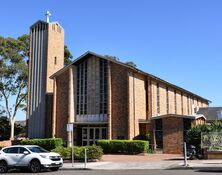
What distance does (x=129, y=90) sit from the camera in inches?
1367

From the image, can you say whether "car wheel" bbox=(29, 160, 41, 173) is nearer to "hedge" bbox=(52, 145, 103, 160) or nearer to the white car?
the white car

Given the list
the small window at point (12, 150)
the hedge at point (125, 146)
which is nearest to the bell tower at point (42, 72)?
the hedge at point (125, 146)

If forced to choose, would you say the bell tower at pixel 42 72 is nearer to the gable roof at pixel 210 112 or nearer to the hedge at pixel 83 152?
the hedge at pixel 83 152

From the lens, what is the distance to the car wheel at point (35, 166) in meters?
20.0

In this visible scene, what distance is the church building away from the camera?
33331 mm

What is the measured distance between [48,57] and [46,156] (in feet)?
70.6

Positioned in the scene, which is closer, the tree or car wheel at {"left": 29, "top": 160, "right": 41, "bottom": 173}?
car wheel at {"left": 29, "top": 160, "right": 41, "bottom": 173}

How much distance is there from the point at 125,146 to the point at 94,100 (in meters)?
7.29

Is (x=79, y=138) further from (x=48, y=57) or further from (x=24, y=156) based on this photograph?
(x=24, y=156)

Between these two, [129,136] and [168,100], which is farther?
[168,100]

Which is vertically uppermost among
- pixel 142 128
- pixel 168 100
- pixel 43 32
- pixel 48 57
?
pixel 43 32

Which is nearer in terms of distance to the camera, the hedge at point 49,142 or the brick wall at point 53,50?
the hedge at point 49,142

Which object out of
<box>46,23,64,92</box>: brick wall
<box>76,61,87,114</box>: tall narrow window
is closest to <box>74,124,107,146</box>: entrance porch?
<box>76,61,87,114</box>: tall narrow window

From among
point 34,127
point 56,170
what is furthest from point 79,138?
point 56,170
